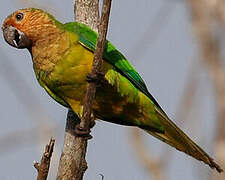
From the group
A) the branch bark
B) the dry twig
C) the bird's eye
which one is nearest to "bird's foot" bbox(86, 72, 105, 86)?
the branch bark

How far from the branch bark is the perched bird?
0.78 ft

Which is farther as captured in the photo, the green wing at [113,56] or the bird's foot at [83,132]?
the green wing at [113,56]

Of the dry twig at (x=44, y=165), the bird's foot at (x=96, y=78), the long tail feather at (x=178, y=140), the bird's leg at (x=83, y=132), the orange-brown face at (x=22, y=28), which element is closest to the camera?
the dry twig at (x=44, y=165)

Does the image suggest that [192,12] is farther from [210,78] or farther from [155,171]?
[155,171]

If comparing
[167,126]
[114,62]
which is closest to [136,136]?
[167,126]

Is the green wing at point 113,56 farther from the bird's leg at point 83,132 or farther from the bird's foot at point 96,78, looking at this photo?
the bird's leg at point 83,132

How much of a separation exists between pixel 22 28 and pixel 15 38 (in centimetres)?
13

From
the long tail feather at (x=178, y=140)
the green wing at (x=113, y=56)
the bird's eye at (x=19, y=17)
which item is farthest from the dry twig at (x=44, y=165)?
the long tail feather at (x=178, y=140)

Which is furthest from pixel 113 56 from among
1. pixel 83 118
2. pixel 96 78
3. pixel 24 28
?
pixel 83 118

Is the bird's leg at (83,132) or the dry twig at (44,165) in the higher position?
the bird's leg at (83,132)

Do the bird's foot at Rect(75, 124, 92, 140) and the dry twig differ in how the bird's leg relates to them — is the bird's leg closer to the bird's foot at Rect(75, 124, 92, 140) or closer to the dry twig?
the bird's foot at Rect(75, 124, 92, 140)

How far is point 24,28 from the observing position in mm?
4527

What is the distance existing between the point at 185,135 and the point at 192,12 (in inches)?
63.9

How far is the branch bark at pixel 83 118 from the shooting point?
346 cm
